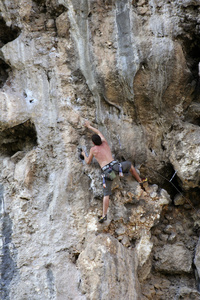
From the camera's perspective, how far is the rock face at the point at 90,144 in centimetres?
482

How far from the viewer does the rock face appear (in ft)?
15.8

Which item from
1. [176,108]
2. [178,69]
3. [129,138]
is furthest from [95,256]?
[178,69]

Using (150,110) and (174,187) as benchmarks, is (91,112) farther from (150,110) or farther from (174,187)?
(174,187)

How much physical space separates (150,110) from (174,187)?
1.52 meters

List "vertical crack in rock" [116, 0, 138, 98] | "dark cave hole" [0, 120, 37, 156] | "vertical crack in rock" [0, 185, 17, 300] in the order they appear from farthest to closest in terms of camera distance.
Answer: "dark cave hole" [0, 120, 37, 156], "vertical crack in rock" [116, 0, 138, 98], "vertical crack in rock" [0, 185, 17, 300]

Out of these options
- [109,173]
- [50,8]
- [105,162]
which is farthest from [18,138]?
[50,8]

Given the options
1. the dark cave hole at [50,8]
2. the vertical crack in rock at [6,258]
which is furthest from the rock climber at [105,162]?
the dark cave hole at [50,8]

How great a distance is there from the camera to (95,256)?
4.63 meters

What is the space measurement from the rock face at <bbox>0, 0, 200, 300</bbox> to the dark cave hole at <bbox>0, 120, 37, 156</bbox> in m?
0.02

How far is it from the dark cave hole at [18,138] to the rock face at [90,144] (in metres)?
0.02

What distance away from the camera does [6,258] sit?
4785mm

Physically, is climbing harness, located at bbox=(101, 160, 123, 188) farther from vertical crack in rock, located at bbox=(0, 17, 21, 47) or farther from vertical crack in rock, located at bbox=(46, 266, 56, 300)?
vertical crack in rock, located at bbox=(0, 17, 21, 47)

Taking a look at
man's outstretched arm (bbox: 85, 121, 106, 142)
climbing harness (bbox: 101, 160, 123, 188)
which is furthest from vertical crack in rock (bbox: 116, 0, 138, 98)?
climbing harness (bbox: 101, 160, 123, 188)

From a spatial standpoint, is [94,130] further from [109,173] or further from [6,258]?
[6,258]
